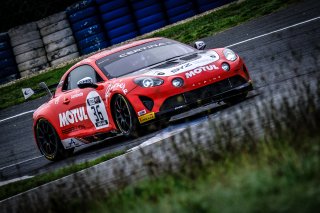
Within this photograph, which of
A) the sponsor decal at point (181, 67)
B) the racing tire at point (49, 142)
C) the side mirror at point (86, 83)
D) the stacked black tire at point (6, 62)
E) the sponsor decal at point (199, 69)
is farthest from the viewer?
the stacked black tire at point (6, 62)

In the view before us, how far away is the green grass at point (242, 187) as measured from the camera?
3670 millimetres

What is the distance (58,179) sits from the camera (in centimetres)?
847

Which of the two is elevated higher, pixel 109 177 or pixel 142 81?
pixel 142 81

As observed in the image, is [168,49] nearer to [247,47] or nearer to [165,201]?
[247,47]

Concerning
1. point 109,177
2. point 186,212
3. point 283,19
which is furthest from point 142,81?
point 283,19

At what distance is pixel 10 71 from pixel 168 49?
13373 millimetres

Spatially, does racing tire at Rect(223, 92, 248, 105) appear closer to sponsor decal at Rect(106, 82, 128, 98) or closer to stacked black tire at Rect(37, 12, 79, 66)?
sponsor decal at Rect(106, 82, 128, 98)

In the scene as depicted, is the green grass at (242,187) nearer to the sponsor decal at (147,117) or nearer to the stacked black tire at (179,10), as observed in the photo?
the sponsor decal at (147,117)

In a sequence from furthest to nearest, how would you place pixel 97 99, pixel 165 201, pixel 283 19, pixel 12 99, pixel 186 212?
1. pixel 12 99
2. pixel 283 19
3. pixel 97 99
4. pixel 165 201
5. pixel 186 212

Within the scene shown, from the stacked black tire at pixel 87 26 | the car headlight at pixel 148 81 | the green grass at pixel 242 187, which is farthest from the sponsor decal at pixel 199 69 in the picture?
the stacked black tire at pixel 87 26

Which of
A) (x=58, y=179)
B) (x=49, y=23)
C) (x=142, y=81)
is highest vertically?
(x=49, y=23)

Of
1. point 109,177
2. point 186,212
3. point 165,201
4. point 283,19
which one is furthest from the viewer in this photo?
point 283,19

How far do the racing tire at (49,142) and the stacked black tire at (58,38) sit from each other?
36.0 ft

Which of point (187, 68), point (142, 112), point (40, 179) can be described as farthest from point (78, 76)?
point (40, 179)
